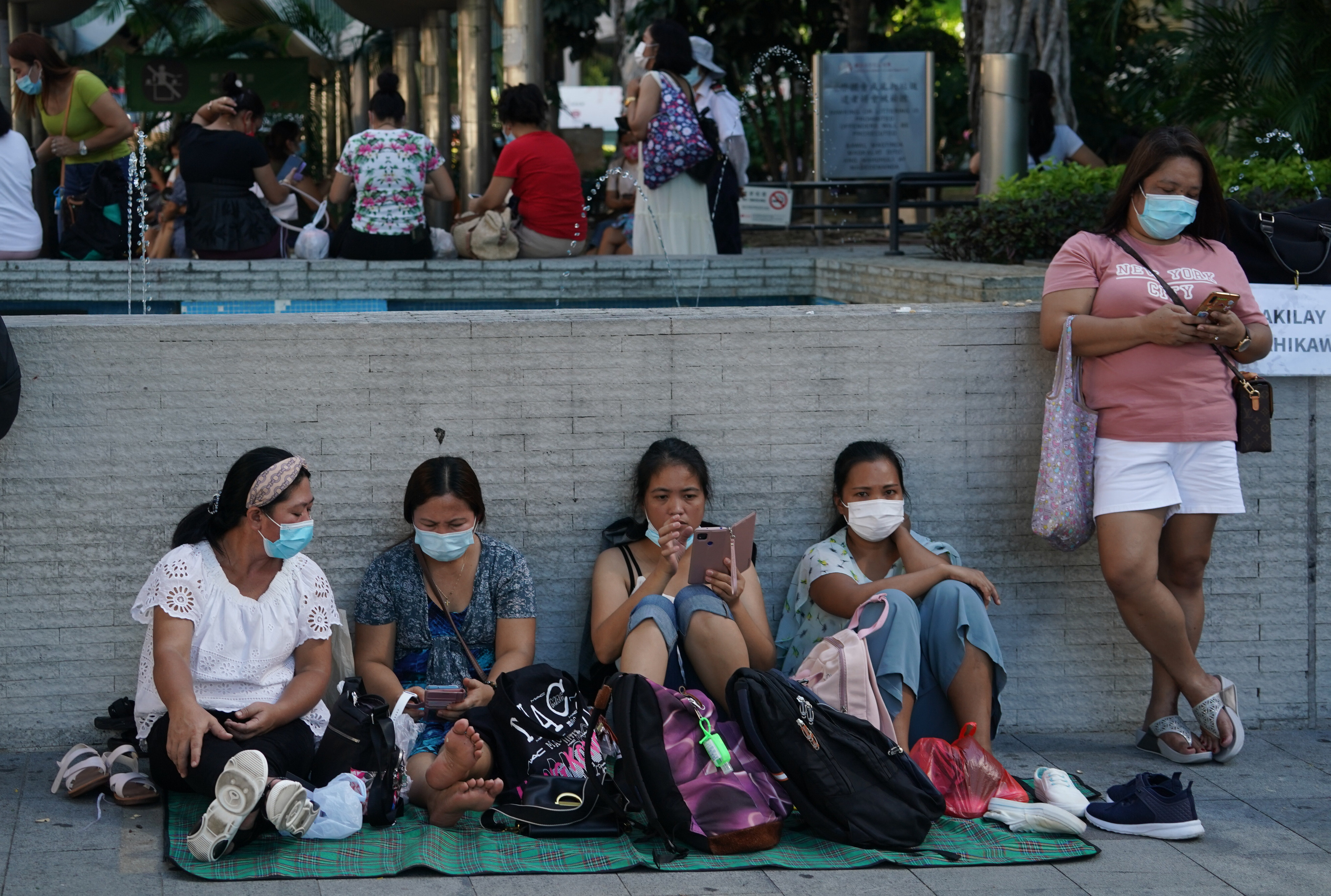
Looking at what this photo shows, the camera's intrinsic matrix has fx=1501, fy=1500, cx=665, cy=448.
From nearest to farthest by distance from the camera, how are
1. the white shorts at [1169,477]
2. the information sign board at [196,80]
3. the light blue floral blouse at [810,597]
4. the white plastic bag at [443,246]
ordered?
the white shorts at [1169,477] < the light blue floral blouse at [810,597] < the white plastic bag at [443,246] < the information sign board at [196,80]

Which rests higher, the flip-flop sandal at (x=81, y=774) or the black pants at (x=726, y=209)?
the black pants at (x=726, y=209)

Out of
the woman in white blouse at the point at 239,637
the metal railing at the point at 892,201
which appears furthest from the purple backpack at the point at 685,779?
the metal railing at the point at 892,201

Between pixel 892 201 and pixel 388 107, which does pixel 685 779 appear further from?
pixel 388 107

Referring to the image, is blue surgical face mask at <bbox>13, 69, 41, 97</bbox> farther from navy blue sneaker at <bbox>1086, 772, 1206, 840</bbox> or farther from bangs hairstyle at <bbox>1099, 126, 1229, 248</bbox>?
navy blue sneaker at <bbox>1086, 772, 1206, 840</bbox>

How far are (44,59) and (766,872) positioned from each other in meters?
6.72

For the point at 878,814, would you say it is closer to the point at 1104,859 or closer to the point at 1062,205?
the point at 1104,859

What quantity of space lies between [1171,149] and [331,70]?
2032 cm

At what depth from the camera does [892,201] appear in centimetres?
900

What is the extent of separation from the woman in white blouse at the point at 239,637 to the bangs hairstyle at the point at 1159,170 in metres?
2.71

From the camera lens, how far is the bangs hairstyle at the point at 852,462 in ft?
16.1

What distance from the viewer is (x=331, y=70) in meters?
23.2

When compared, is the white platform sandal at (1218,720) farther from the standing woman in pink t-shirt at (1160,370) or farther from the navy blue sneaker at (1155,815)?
the navy blue sneaker at (1155,815)

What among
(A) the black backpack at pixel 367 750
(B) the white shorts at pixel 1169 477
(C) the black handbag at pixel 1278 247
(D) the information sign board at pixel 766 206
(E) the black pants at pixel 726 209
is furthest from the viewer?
(D) the information sign board at pixel 766 206

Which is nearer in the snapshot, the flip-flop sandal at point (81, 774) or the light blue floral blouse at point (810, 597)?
the flip-flop sandal at point (81, 774)
